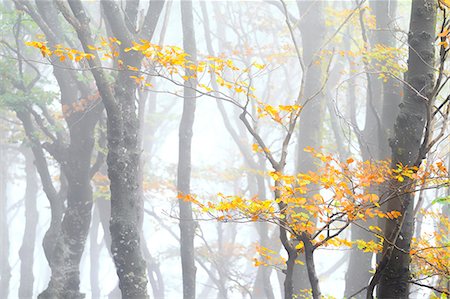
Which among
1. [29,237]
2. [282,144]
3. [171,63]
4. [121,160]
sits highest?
[29,237]

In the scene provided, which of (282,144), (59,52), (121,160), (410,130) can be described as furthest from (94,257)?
(410,130)

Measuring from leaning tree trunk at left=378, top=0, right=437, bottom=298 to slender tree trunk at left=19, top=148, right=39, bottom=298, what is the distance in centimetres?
1491

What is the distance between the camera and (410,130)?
5082mm

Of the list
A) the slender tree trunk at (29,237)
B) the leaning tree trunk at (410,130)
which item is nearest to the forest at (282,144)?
the leaning tree trunk at (410,130)

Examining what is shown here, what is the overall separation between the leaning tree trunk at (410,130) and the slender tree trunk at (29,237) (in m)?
14.9

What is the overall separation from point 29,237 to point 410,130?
56.3 feet

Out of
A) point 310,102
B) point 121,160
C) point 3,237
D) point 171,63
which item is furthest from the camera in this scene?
point 3,237

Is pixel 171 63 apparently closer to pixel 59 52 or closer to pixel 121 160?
pixel 59 52

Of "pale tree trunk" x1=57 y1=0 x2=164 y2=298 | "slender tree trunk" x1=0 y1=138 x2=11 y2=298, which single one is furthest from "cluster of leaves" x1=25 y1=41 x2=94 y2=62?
"slender tree trunk" x1=0 y1=138 x2=11 y2=298

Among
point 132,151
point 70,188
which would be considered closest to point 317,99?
point 132,151

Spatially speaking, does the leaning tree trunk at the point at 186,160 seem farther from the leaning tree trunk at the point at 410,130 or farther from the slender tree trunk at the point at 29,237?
the slender tree trunk at the point at 29,237

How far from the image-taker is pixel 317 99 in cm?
1110

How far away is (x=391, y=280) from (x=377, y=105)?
6.58m

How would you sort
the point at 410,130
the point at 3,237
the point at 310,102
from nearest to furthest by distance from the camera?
the point at 410,130 < the point at 310,102 < the point at 3,237
